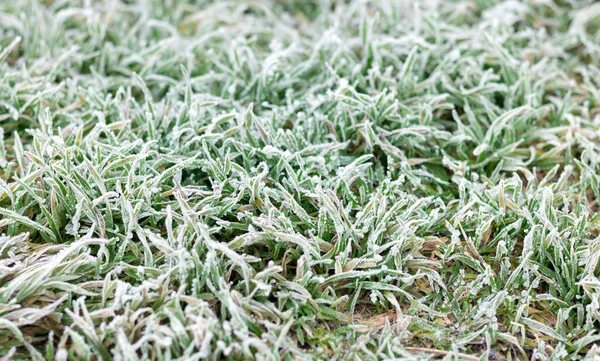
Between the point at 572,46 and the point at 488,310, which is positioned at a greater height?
the point at 572,46

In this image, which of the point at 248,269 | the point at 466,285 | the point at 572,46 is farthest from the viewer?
the point at 572,46

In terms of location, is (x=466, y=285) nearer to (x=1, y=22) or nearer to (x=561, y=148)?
(x=561, y=148)

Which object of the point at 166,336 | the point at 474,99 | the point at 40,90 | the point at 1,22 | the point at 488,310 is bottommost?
the point at 488,310

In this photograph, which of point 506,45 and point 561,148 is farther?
point 506,45

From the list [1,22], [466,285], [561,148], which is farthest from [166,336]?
[1,22]

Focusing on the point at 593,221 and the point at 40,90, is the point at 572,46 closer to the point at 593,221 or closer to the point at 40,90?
the point at 593,221

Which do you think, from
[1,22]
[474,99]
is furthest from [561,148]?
[1,22]

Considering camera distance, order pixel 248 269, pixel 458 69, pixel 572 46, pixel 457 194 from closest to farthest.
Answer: pixel 248 269 → pixel 457 194 → pixel 458 69 → pixel 572 46
